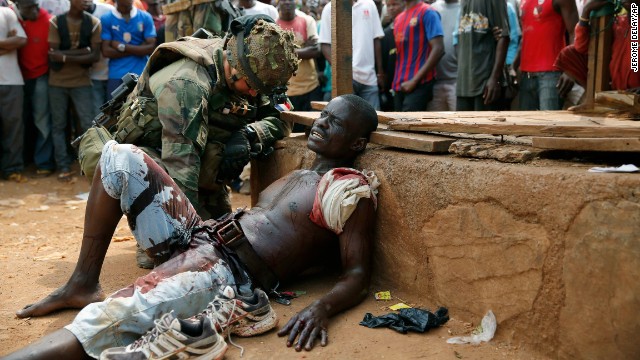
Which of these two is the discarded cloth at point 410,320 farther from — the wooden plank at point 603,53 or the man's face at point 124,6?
the man's face at point 124,6

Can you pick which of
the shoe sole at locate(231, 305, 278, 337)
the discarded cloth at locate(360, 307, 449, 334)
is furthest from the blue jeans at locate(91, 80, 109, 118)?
the discarded cloth at locate(360, 307, 449, 334)

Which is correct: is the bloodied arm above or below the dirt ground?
above

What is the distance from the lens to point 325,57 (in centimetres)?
745

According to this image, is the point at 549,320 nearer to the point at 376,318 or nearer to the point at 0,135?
the point at 376,318

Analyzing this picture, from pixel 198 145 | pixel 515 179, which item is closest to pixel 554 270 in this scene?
pixel 515 179

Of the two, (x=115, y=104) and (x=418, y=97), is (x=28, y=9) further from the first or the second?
(x=418, y=97)

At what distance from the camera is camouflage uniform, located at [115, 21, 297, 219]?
3.82 m

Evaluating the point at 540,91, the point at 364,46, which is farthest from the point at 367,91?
the point at 540,91

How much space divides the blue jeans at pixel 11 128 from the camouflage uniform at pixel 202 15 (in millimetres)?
2633

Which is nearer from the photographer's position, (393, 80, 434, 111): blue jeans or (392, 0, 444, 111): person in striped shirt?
(392, 0, 444, 111): person in striped shirt

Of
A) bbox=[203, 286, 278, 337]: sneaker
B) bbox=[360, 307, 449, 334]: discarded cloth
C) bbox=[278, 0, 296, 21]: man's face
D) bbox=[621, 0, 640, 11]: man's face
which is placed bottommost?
bbox=[360, 307, 449, 334]: discarded cloth

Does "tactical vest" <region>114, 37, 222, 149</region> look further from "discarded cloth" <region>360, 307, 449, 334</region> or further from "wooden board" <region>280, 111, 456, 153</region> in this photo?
"discarded cloth" <region>360, 307, 449, 334</region>

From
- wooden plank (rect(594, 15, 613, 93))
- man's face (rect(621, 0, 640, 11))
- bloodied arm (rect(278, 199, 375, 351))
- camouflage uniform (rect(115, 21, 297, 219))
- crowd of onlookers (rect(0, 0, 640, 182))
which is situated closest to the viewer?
bloodied arm (rect(278, 199, 375, 351))

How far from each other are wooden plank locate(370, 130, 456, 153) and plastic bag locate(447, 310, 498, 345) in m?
0.85
